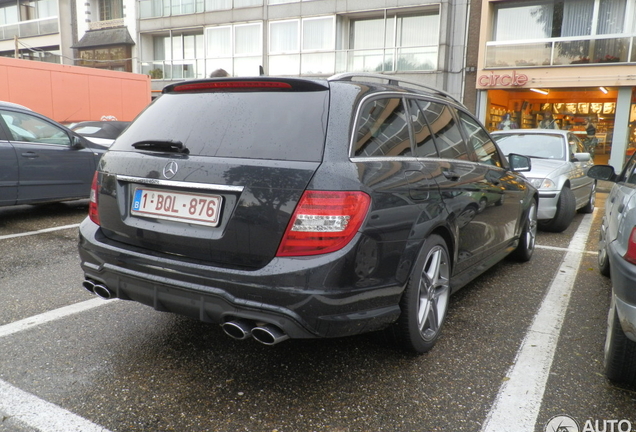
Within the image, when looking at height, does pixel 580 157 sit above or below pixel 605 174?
below

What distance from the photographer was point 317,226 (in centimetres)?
236

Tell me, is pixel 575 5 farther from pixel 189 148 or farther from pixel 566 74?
pixel 189 148

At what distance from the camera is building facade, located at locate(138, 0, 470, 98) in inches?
779

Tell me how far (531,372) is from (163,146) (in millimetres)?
2324

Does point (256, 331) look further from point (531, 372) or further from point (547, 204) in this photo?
point (547, 204)

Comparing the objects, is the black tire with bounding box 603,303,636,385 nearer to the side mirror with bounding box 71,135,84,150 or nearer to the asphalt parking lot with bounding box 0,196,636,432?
the asphalt parking lot with bounding box 0,196,636,432

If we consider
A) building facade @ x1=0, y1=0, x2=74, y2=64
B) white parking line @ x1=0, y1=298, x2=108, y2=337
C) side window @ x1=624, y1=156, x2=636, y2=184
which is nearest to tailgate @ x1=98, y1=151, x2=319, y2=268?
white parking line @ x1=0, y1=298, x2=108, y2=337

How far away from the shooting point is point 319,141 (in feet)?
8.21

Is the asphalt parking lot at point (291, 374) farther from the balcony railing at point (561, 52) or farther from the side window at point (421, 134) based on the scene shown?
the balcony railing at point (561, 52)

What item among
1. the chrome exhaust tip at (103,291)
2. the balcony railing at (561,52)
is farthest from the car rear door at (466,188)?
the balcony railing at (561,52)

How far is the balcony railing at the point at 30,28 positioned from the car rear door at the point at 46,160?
27172mm

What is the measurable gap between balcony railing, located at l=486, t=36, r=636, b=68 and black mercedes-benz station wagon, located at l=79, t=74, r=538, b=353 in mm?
16689

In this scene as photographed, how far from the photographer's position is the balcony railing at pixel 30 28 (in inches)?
1201

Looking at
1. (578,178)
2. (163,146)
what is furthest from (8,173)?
(578,178)
